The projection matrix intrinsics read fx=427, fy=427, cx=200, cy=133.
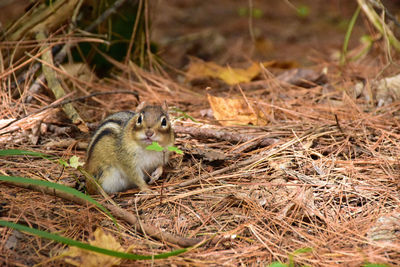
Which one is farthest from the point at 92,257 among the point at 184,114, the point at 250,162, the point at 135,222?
the point at 184,114

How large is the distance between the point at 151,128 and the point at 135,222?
2.29 feet

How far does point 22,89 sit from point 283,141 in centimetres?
248

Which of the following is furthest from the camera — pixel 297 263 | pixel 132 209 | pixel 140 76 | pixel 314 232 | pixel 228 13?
pixel 228 13

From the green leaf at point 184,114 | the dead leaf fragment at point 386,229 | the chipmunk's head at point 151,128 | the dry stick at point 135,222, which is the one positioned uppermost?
the chipmunk's head at point 151,128

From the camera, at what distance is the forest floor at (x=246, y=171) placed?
2.44m

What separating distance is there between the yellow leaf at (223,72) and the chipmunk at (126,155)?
193 cm

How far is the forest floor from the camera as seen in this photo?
2.44 m

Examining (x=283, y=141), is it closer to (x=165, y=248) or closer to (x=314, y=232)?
(x=314, y=232)

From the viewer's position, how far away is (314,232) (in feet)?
8.52

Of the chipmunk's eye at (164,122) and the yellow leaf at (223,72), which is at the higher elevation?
the chipmunk's eye at (164,122)

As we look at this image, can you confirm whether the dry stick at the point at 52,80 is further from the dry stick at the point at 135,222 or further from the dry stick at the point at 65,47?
the dry stick at the point at 135,222

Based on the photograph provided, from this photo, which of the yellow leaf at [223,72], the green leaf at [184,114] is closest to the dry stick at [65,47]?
the yellow leaf at [223,72]

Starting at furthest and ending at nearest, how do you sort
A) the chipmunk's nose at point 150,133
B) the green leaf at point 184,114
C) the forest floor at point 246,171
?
the green leaf at point 184,114
the chipmunk's nose at point 150,133
the forest floor at point 246,171

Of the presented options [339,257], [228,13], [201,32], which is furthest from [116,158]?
[228,13]
